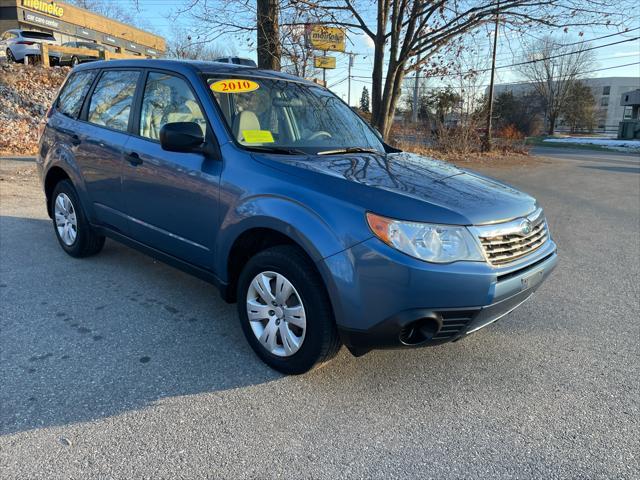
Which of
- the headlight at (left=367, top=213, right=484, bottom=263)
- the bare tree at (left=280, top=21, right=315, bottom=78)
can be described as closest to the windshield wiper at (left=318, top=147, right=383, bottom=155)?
the headlight at (left=367, top=213, right=484, bottom=263)

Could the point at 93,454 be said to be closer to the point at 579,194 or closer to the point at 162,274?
the point at 162,274

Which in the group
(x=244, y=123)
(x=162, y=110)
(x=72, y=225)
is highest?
(x=162, y=110)

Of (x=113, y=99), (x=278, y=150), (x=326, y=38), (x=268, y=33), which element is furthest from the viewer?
(x=326, y=38)

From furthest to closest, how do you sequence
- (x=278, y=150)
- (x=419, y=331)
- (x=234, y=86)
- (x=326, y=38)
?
(x=326, y=38), (x=234, y=86), (x=278, y=150), (x=419, y=331)

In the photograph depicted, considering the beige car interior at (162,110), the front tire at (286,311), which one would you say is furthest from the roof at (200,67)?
the front tire at (286,311)

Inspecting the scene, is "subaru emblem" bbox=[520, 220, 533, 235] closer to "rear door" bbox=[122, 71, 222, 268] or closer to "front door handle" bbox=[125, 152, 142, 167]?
"rear door" bbox=[122, 71, 222, 268]

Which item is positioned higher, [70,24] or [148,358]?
[70,24]

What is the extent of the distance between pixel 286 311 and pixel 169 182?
4.49 ft

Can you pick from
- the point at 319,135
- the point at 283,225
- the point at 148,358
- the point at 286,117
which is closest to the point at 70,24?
the point at 286,117

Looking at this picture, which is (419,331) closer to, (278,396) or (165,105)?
(278,396)

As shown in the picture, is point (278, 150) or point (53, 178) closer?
point (278, 150)

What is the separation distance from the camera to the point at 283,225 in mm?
2756

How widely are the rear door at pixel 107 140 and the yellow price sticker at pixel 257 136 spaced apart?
121cm

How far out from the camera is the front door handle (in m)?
3.74
